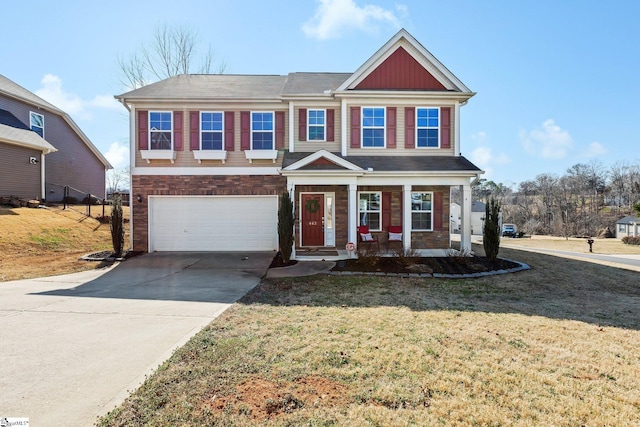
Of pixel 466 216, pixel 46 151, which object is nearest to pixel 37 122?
pixel 46 151

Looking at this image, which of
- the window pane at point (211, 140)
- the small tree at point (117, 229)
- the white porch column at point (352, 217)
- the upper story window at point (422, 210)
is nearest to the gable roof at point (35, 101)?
the small tree at point (117, 229)

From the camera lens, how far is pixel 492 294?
7742mm

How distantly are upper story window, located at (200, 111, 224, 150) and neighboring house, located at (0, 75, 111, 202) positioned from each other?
11.4 m

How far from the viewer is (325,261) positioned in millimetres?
11203

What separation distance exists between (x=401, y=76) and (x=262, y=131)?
6.02 metres

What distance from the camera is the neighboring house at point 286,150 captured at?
12820 millimetres

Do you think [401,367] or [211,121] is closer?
[401,367]

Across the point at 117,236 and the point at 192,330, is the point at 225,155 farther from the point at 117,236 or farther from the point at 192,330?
the point at 192,330

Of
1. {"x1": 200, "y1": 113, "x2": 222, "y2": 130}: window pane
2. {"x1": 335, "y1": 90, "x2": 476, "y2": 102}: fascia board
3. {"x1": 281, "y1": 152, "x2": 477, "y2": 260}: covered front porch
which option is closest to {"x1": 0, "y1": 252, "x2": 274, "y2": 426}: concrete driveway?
{"x1": 281, "y1": 152, "x2": 477, "y2": 260}: covered front porch

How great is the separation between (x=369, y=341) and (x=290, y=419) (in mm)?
1993

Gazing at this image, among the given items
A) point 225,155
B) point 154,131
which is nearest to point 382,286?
point 225,155

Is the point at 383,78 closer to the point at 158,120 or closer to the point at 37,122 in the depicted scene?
the point at 158,120

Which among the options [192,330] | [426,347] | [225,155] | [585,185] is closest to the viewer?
[426,347]

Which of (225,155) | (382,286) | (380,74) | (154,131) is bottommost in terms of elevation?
(382,286)
